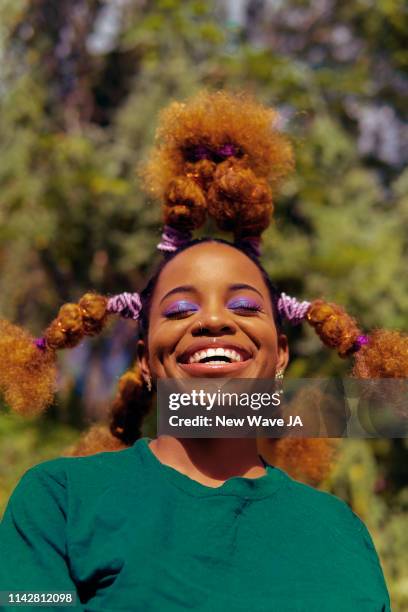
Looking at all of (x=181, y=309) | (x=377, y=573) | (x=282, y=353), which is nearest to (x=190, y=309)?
(x=181, y=309)

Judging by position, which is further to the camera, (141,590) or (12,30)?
(12,30)

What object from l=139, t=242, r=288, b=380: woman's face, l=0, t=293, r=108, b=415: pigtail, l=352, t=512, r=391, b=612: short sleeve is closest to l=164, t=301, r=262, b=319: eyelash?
l=139, t=242, r=288, b=380: woman's face

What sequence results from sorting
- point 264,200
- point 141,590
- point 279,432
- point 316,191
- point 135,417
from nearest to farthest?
point 141,590
point 279,432
point 264,200
point 135,417
point 316,191

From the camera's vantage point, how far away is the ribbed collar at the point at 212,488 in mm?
1548

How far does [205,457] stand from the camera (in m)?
1.63

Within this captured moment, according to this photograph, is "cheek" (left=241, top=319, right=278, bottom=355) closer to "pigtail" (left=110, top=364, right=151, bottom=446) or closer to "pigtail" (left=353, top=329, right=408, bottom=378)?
"pigtail" (left=353, top=329, right=408, bottom=378)

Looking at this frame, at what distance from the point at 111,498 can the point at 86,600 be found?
0.17m

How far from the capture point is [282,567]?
1.48 metres

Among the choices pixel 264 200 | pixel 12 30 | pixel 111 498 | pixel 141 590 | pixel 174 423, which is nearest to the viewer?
pixel 141 590

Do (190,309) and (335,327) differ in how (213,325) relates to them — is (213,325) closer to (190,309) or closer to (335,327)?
(190,309)

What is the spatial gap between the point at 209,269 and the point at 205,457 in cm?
37

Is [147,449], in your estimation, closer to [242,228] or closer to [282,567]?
[282,567]

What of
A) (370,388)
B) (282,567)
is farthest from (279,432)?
(282,567)

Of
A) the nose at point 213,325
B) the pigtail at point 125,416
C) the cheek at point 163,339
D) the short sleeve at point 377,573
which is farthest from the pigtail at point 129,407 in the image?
the short sleeve at point 377,573
